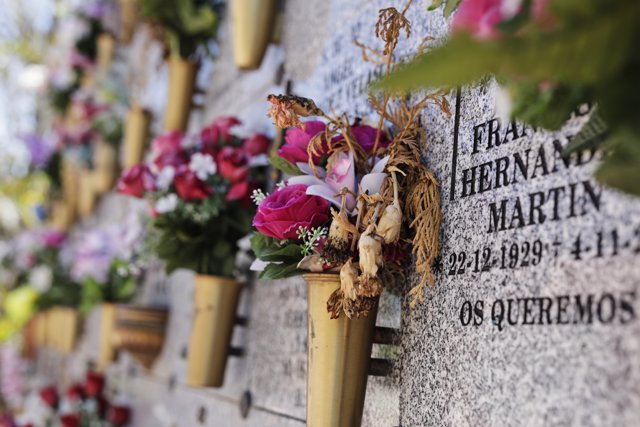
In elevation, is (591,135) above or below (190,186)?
below

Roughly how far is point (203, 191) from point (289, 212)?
998 millimetres

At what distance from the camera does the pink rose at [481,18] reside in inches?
40.1

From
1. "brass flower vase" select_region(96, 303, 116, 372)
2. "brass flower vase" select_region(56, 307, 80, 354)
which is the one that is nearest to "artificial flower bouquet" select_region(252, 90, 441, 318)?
"brass flower vase" select_region(96, 303, 116, 372)

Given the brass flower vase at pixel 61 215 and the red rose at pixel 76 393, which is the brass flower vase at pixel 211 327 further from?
the brass flower vase at pixel 61 215

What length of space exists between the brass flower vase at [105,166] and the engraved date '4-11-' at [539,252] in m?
4.03

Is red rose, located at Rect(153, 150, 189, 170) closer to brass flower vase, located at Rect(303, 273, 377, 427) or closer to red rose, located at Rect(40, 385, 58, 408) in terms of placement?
brass flower vase, located at Rect(303, 273, 377, 427)

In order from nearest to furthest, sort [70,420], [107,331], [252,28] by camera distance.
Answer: [252,28] → [107,331] → [70,420]

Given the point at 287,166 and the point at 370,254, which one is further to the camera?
the point at 287,166

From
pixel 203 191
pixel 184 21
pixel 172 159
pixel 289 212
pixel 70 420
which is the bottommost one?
pixel 70 420

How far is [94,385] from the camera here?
447cm

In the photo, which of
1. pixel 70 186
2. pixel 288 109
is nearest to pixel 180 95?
pixel 288 109

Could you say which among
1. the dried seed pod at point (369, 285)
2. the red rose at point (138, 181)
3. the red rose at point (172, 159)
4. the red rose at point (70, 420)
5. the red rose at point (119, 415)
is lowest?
the red rose at point (70, 420)

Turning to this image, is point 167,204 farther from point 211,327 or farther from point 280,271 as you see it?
point 280,271

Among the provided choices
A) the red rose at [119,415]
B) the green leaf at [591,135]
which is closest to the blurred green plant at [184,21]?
the red rose at [119,415]
